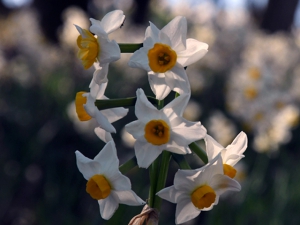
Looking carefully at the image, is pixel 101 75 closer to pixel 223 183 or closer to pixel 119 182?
pixel 119 182

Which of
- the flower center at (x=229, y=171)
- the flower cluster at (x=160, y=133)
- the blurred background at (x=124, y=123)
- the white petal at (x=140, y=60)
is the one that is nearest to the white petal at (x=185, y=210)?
the flower cluster at (x=160, y=133)

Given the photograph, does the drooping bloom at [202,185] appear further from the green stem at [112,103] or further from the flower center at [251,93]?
the flower center at [251,93]

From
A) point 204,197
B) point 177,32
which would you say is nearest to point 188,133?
point 204,197

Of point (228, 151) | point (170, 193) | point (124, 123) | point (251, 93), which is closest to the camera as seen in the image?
point (170, 193)

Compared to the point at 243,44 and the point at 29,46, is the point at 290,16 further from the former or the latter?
the point at 29,46

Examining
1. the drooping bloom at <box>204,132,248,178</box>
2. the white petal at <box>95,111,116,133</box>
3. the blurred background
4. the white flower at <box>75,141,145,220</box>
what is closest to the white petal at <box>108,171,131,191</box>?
the white flower at <box>75,141,145,220</box>

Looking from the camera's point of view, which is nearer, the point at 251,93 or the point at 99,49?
the point at 99,49
